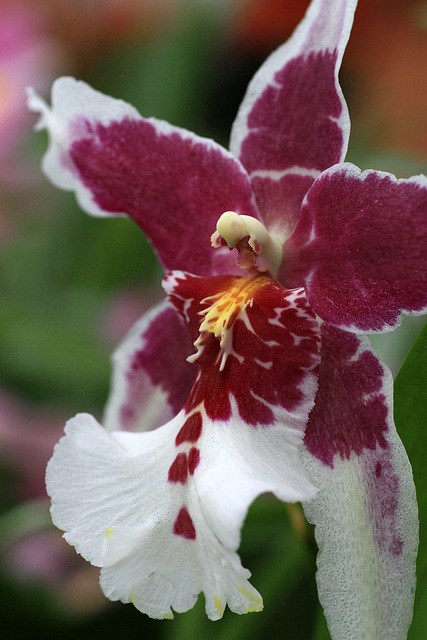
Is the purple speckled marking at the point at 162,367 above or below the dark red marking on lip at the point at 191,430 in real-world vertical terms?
below

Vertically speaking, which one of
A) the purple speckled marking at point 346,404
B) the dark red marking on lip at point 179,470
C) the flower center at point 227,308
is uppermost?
the flower center at point 227,308

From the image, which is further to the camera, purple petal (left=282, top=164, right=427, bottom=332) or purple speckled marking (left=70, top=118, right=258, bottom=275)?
purple speckled marking (left=70, top=118, right=258, bottom=275)

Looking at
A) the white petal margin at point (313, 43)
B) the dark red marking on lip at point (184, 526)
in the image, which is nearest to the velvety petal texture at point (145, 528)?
the dark red marking on lip at point (184, 526)

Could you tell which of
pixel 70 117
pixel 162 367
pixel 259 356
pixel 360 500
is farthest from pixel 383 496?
pixel 70 117

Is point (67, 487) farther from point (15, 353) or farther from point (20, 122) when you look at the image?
point (20, 122)

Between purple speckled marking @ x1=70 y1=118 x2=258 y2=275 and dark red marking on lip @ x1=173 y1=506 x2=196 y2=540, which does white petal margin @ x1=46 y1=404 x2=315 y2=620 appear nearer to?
dark red marking on lip @ x1=173 y1=506 x2=196 y2=540

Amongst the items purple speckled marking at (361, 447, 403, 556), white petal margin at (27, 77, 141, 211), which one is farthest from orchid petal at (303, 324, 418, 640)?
white petal margin at (27, 77, 141, 211)

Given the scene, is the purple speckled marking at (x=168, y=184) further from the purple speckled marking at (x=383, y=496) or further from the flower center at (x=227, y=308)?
the purple speckled marking at (x=383, y=496)
